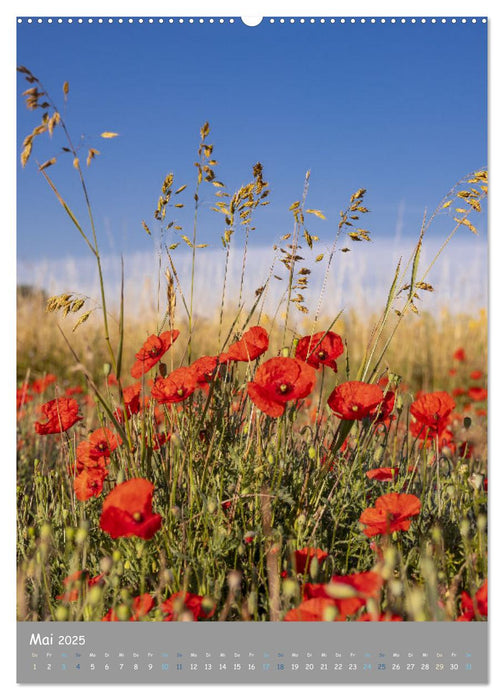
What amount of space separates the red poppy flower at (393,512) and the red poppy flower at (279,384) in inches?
11.5

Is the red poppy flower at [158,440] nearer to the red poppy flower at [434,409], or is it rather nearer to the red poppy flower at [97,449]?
the red poppy flower at [97,449]

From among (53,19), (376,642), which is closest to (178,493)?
(376,642)

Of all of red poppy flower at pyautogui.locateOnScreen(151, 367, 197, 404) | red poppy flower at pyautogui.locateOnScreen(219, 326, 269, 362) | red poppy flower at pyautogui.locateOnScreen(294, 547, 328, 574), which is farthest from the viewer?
Answer: red poppy flower at pyautogui.locateOnScreen(219, 326, 269, 362)

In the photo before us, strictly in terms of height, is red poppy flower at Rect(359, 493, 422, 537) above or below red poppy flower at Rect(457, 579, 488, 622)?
above

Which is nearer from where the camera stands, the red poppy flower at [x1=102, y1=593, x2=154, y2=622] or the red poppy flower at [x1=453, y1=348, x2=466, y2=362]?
the red poppy flower at [x1=102, y1=593, x2=154, y2=622]

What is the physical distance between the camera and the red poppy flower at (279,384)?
51.6 inches

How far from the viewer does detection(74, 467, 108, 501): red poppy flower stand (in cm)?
158

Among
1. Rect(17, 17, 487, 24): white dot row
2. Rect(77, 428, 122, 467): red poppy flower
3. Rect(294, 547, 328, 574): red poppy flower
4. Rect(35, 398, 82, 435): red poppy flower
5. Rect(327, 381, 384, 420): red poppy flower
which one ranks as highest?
Rect(17, 17, 487, 24): white dot row

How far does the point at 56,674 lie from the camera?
4.04ft

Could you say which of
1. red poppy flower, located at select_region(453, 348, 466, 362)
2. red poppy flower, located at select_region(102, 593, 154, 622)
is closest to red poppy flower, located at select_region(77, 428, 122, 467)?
red poppy flower, located at select_region(102, 593, 154, 622)

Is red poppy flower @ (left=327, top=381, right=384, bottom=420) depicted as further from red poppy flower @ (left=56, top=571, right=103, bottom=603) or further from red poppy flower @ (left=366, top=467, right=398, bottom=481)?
red poppy flower @ (left=56, top=571, right=103, bottom=603)

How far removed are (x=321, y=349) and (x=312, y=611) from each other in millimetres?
666

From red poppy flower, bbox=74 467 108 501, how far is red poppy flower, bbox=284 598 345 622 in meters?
0.64

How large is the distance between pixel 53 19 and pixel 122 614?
1.33 m
